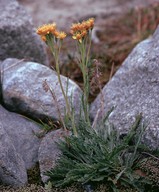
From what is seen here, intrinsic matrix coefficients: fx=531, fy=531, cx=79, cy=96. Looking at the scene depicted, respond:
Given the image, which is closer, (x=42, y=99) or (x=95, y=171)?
(x=95, y=171)

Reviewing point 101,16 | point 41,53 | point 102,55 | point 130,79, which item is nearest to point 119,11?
point 101,16

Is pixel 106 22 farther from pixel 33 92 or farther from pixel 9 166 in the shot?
pixel 9 166

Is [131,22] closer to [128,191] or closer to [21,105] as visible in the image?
[21,105]

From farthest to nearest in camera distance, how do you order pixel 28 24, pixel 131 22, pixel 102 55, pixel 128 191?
pixel 131 22, pixel 102 55, pixel 28 24, pixel 128 191

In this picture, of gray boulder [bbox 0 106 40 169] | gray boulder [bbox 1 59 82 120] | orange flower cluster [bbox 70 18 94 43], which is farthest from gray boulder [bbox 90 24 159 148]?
orange flower cluster [bbox 70 18 94 43]

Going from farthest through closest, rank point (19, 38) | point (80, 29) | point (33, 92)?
point (19, 38)
point (33, 92)
point (80, 29)

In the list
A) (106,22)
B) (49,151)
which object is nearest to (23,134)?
(49,151)
